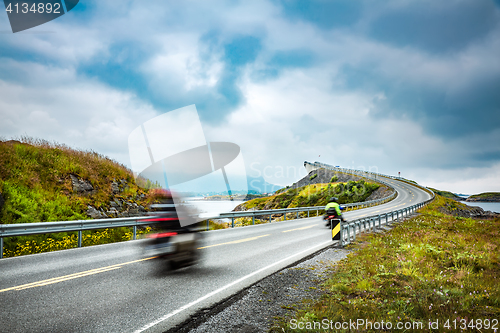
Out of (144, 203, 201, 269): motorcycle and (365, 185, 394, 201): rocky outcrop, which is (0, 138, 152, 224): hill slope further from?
(365, 185, 394, 201): rocky outcrop

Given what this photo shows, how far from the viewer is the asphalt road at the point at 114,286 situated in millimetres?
3975

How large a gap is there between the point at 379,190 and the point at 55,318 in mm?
67302

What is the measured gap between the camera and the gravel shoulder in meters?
3.90

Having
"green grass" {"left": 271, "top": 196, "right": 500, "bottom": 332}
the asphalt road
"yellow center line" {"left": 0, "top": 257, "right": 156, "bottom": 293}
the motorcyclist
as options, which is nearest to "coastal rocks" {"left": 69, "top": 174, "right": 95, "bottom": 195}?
the asphalt road

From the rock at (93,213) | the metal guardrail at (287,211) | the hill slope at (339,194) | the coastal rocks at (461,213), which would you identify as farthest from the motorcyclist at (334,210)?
the hill slope at (339,194)

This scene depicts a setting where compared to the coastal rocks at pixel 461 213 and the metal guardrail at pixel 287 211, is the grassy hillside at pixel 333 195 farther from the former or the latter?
the coastal rocks at pixel 461 213

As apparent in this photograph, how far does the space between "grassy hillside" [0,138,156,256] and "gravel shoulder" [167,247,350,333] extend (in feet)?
17.3

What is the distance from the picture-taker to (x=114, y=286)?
18.0 ft

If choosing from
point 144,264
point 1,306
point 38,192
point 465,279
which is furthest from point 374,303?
point 38,192

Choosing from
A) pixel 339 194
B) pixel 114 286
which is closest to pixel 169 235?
pixel 114 286

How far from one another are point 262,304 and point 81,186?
1314 centimetres

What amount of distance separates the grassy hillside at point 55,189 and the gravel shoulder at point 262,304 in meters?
5.29

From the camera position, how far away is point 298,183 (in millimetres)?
101562

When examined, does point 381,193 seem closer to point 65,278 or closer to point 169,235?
point 169,235
